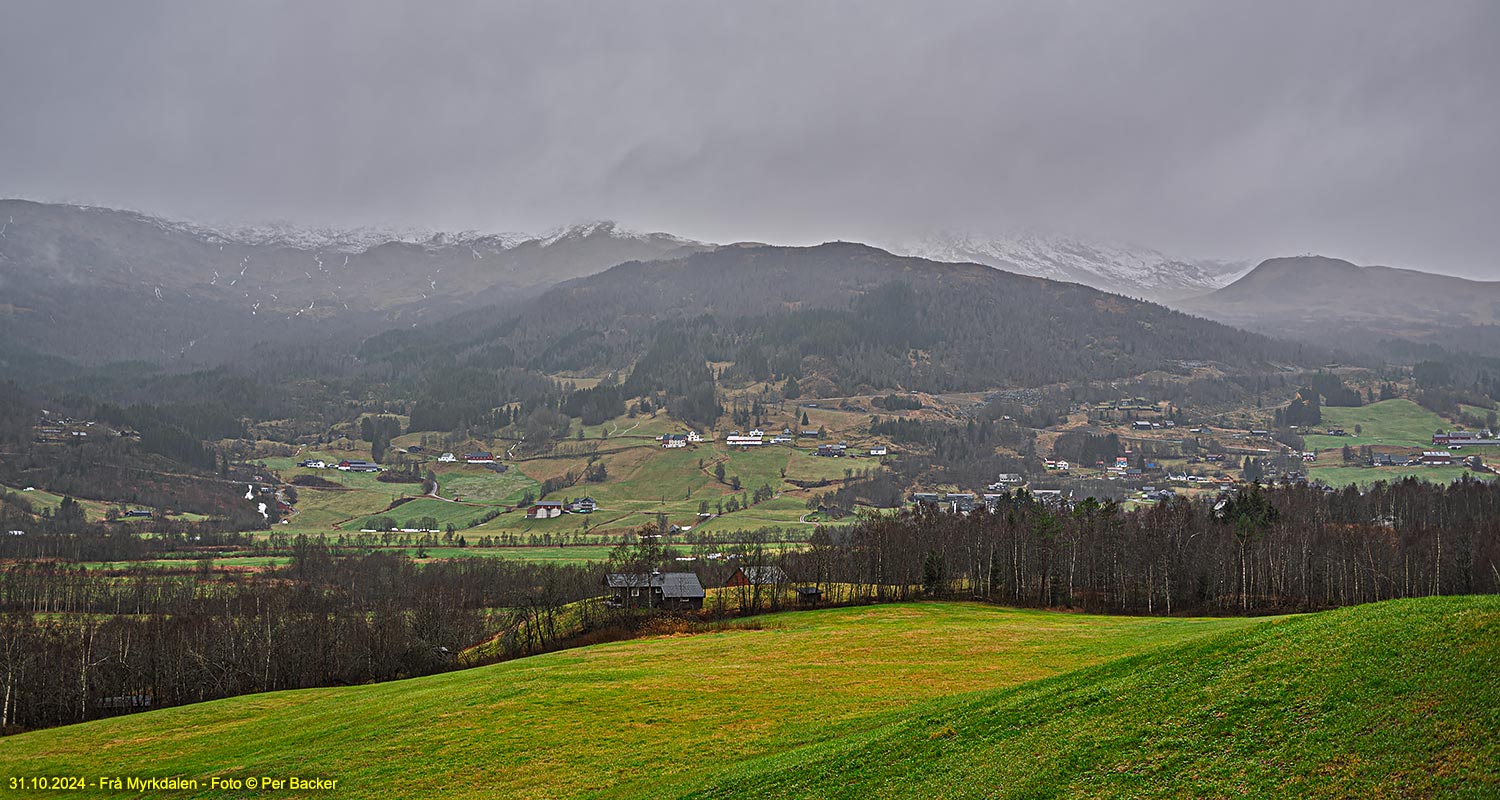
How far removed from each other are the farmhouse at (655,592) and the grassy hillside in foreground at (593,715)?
29928 millimetres

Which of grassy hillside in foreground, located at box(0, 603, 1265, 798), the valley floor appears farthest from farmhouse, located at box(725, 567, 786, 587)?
the valley floor

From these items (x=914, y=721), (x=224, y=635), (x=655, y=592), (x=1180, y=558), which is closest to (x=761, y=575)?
(x=655, y=592)

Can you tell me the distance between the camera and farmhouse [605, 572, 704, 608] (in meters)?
101

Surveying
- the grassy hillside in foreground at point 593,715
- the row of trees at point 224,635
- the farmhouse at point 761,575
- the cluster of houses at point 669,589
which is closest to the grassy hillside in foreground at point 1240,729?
the grassy hillside in foreground at point 593,715

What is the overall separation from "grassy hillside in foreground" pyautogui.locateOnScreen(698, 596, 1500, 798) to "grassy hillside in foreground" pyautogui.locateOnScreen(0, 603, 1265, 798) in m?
7.13

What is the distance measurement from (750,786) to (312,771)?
21860mm

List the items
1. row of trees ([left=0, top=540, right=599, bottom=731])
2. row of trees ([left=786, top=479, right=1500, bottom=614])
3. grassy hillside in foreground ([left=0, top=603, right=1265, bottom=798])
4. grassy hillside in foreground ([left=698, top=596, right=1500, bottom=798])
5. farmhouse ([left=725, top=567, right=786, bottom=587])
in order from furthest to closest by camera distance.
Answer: farmhouse ([left=725, top=567, right=786, bottom=587]), row of trees ([left=786, top=479, right=1500, bottom=614]), row of trees ([left=0, top=540, right=599, bottom=731]), grassy hillside in foreground ([left=0, top=603, right=1265, bottom=798]), grassy hillside in foreground ([left=698, top=596, right=1500, bottom=798])

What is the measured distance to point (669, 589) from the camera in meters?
103

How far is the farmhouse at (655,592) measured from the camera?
101 m

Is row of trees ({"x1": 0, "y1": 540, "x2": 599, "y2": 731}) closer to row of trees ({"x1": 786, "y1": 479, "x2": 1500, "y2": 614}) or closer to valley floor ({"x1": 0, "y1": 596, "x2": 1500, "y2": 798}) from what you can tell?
valley floor ({"x1": 0, "y1": 596, "x2": 1500, "y2": 798})

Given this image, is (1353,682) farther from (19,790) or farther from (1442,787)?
(19,790)

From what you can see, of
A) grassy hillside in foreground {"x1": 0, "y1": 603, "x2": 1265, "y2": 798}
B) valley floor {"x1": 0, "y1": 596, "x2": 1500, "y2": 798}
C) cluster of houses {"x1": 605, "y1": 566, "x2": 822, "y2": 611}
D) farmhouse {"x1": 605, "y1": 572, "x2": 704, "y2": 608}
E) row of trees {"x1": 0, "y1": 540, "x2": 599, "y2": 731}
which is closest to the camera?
valley floor {"x1": 0, "y1": 596, "x2": 1500, "y2": 798}

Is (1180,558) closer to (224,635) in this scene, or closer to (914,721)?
(914,721)

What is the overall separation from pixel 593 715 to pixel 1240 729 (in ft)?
98.5
